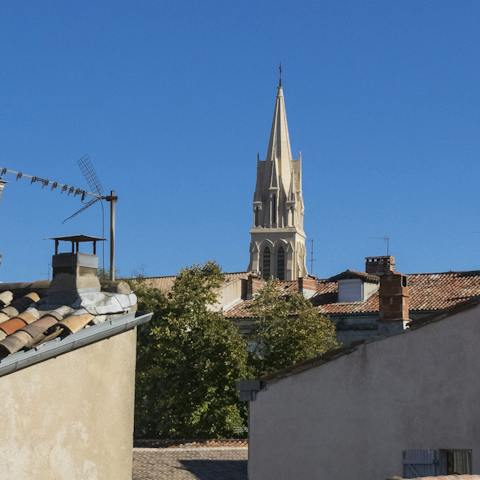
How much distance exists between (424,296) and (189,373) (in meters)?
16.9

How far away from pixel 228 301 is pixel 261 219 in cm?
10222

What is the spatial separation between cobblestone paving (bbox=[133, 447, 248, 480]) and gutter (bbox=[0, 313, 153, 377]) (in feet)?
68.2

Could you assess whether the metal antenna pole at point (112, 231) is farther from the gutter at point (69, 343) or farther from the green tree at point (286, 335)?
the green tree at point (286, 335)

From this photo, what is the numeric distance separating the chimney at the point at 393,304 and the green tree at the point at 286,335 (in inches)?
1022

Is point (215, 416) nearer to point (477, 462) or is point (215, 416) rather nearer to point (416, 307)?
point (416, 307)

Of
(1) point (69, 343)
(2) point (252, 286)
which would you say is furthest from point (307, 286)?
(1) point (69, 343)

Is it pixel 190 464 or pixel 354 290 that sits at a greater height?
pixel 354 290

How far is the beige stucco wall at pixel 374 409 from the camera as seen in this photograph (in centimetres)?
1473

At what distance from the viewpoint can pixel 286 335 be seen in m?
47.0

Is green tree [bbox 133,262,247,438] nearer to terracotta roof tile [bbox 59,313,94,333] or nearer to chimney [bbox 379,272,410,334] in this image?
chimney [bbox 379,272,410,334]

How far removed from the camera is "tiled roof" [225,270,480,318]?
5616 centimetres

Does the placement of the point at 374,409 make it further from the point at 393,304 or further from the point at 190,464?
the point at 190,464

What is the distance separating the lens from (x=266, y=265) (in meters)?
157

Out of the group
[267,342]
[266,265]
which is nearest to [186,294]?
[267,342]
